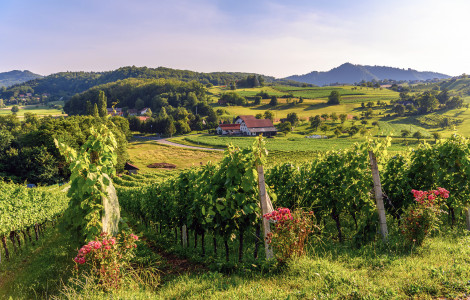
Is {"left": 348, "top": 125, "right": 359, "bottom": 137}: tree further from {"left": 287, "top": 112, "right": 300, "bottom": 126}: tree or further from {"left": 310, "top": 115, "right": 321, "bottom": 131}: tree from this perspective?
{"left": 287, "top": 112, "right": 300, "bottom": 126}: tree

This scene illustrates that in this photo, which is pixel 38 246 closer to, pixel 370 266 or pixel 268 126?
pixel 370 266

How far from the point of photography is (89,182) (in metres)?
6.17

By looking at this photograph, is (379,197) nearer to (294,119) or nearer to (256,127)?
(256,127)

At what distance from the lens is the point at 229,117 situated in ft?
429

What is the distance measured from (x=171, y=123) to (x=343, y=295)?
106m

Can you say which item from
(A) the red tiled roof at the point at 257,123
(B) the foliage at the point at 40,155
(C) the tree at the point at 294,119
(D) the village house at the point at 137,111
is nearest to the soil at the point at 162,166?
(B) the foliage at the point at 40,155

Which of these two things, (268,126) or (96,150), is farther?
(268,126)

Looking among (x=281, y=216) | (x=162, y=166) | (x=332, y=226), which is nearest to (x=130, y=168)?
(x=162, y=166)

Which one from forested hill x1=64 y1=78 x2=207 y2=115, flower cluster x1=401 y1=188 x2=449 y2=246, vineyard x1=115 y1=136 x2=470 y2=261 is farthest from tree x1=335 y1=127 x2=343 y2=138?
flower cluster x1=401 y1=188 x2=449 y2=246

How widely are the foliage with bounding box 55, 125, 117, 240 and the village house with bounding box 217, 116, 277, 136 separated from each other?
97.8 metres

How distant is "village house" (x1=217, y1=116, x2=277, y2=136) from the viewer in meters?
105

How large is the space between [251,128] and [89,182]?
102373mm

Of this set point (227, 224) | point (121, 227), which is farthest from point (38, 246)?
point (227, 224)

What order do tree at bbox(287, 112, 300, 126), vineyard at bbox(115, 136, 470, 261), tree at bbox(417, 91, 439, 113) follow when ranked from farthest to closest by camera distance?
tree at bbox(417, 91, 439, 113), tree at bbox(287, 112, 300, 126), vineyard at bbox(115, 136, 470, 261)
